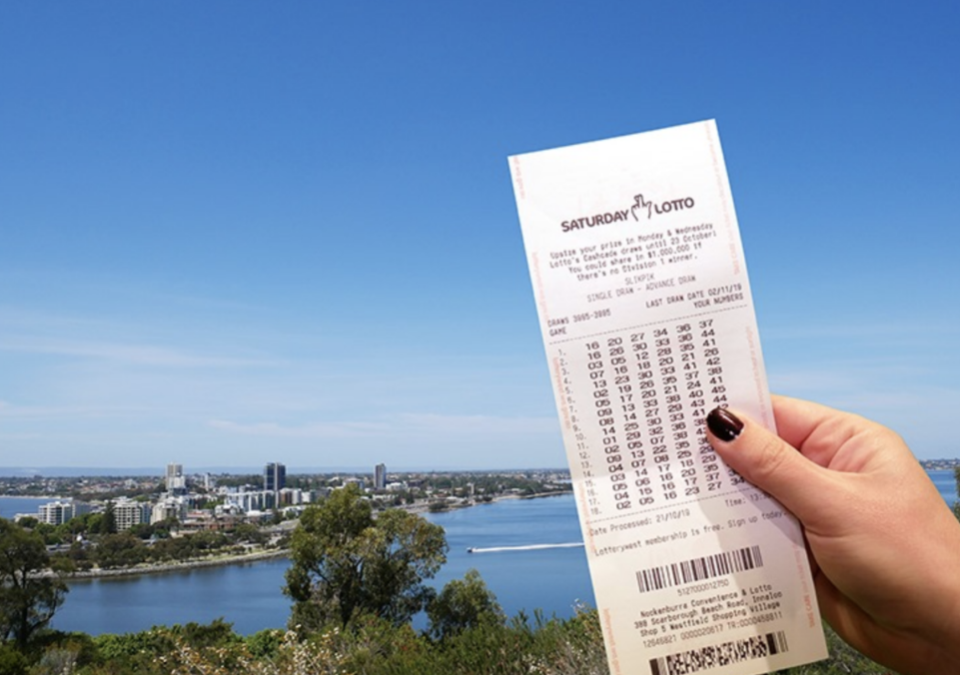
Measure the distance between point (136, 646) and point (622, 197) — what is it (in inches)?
871

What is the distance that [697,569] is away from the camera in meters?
1.06

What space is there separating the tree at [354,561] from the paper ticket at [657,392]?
52.8 feet

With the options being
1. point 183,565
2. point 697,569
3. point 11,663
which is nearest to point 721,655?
point 697,569

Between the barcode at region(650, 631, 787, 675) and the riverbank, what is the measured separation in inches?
1610

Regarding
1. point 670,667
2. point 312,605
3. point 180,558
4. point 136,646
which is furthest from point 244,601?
point 670,667

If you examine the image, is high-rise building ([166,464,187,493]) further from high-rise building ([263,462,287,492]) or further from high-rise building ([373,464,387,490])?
high-rise building ([373,464,387,490])

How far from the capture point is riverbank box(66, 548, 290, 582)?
128ft

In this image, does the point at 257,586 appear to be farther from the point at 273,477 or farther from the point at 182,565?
the point at 273,477

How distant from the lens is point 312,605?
16234 millimetres

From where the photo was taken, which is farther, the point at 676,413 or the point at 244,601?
the point at 244,601

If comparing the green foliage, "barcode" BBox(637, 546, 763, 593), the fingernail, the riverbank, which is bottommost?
the riverbank

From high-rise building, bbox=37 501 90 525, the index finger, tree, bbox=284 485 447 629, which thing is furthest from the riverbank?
the index finger

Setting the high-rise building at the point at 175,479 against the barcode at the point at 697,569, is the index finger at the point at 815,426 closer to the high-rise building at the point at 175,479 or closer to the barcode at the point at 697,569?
the barcode at the point at 697,569

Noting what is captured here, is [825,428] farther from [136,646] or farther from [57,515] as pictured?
[57,515]
